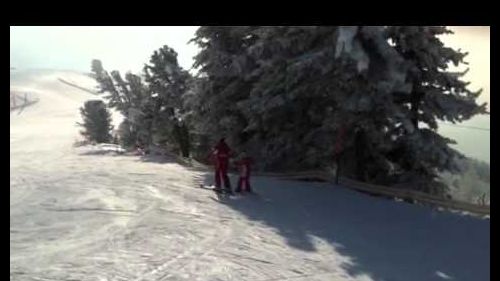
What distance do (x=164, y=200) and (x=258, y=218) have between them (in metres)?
2.52

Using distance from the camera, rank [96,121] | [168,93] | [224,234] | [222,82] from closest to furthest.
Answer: [224,234] → [222,82] → [168,93] → [96,121]

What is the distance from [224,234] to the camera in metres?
10.5

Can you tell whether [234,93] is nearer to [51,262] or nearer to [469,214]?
[469,214]

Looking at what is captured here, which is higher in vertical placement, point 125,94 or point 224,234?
point 125,94

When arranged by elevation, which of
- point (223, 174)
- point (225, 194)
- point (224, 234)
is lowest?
point (224, 234)

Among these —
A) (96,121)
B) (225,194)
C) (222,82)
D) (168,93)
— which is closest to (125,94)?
(96,121)

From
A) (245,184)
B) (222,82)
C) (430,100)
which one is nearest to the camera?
(245,184)

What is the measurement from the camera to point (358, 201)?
574 inches

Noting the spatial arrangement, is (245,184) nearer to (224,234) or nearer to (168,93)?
(224,234)

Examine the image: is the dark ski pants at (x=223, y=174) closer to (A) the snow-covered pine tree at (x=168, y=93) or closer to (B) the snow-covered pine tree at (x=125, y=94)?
(A) the snow-covered pine tree at (x=168, y=93)

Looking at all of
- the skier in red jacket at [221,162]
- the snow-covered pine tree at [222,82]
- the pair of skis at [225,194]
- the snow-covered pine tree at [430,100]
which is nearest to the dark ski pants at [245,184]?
the pair of skis at [225,194]

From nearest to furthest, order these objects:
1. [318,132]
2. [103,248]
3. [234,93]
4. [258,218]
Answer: [103,248], [258,218], [318,132], [234,93]

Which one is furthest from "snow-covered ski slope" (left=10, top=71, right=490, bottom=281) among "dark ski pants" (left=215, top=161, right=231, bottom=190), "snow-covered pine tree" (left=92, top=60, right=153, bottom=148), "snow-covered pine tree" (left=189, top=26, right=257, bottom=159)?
"snow-covered pine tree" (left=92, top=60, right=153, bottom=148)
